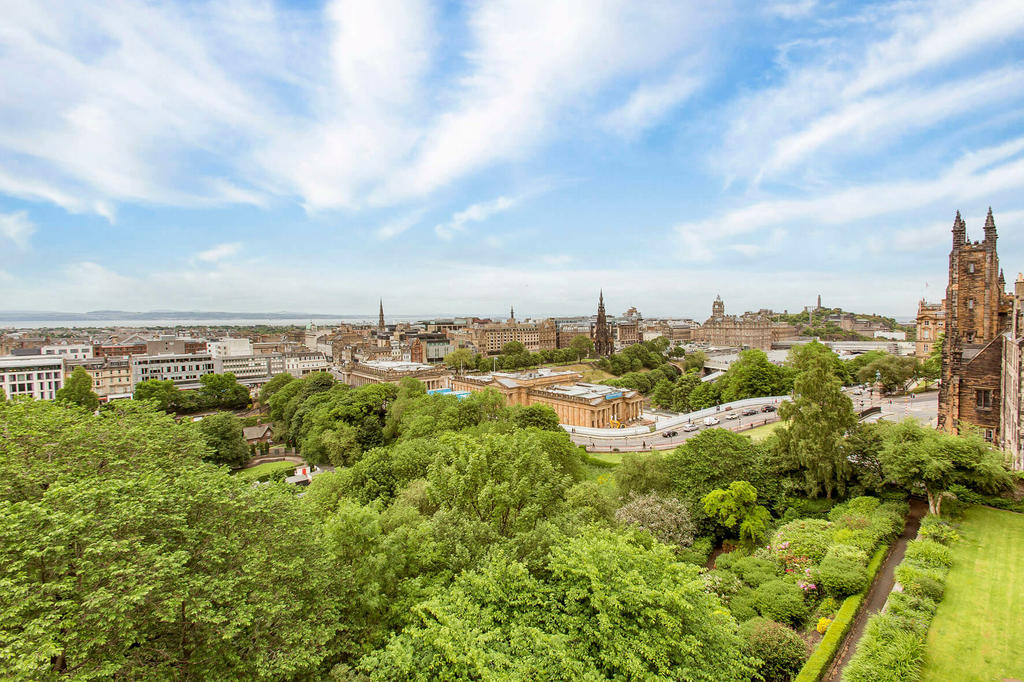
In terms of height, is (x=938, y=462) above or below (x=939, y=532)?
above

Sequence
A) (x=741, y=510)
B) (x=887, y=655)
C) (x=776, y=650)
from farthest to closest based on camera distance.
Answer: (x=741, y=510)
(x=776, y=650)
(x=887, y=655)

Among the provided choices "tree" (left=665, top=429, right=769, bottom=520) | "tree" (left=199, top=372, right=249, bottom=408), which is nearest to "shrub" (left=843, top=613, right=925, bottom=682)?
"tree" (left=665, top=429, right=769, bottom=520)

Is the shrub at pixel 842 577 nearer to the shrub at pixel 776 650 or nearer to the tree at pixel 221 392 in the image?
the shrub at pixel 776 650

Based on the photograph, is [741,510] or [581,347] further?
[581,347]

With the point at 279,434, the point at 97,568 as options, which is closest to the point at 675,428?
the point at 97,568

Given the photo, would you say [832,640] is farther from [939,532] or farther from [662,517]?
[662,517]

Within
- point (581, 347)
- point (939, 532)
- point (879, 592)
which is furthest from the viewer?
point (581, 347)

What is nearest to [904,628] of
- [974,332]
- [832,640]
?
[832,640]
